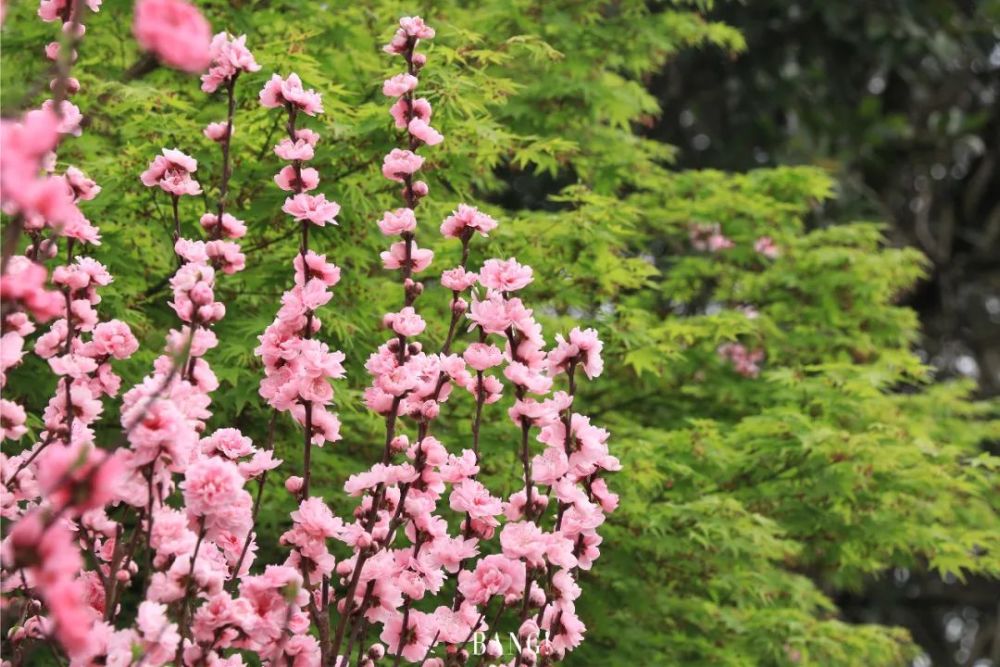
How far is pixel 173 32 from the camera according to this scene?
1.23 meters

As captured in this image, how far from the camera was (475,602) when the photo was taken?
2.61 m

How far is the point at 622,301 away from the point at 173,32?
5192mm

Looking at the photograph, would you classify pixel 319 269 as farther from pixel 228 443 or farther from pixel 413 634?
pixel 413 634

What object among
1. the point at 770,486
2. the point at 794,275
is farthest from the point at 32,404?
the point at 794,275

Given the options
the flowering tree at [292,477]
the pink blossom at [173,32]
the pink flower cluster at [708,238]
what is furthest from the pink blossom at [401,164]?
the pink flower cluster at [708,238]

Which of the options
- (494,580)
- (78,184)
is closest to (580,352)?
(494,580)

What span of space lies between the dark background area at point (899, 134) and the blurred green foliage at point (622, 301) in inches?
149

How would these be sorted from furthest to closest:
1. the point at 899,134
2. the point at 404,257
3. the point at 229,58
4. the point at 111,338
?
the point at 899,134 < the point at 404,257 < the point at 229,58 < the point at 111,338

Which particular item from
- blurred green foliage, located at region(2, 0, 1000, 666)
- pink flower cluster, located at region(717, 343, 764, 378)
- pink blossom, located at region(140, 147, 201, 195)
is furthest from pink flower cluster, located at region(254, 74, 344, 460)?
pink flower cluster, located at region(717, 343, 764, 378)

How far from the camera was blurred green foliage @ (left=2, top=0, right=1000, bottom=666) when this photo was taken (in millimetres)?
4562

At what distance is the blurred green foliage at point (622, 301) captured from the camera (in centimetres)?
456

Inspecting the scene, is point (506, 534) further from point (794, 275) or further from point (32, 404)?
point (794, 275)

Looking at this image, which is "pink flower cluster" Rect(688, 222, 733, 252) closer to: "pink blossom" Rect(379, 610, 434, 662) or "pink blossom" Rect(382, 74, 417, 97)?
"pink blossom" Rect(382, 74, 417, 97)

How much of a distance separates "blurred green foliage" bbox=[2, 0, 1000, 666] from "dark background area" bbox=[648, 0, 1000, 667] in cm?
379
